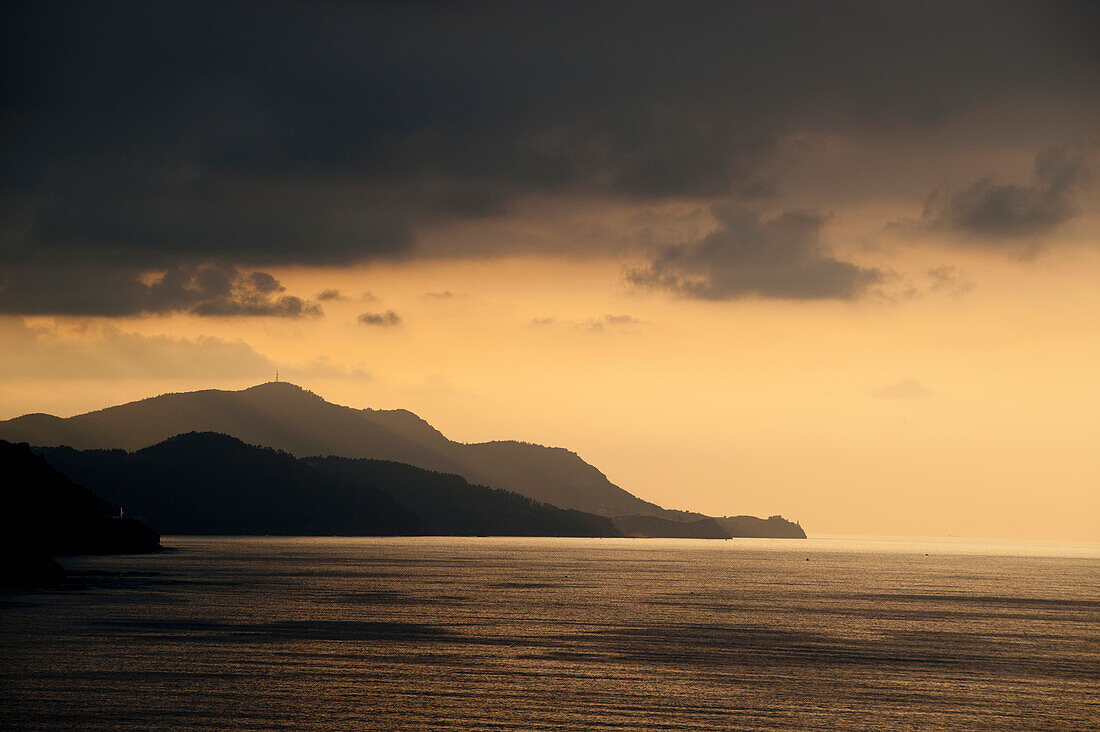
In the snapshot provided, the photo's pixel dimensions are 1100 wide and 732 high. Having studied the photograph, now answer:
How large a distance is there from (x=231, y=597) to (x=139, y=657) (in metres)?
60.0

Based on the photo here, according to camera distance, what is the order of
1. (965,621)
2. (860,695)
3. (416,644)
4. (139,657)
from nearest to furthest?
(860,695) → (139,657) → (416,644) → (965,621)

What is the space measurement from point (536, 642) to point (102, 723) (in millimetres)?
44238

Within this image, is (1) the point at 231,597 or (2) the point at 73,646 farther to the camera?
(1) the point at 231,597

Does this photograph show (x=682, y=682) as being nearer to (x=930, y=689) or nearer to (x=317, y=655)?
(x=930, y=689)

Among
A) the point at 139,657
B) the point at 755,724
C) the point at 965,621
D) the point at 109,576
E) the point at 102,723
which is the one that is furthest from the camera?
the point at 109,576

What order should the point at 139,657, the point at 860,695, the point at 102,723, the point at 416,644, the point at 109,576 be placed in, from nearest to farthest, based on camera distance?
the point at 102,723
the point at 860,695
the point at 139,657
the point at 416,644
the point at 109,576

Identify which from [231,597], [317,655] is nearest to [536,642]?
[317,655]

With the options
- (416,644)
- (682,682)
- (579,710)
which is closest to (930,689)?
(682,682)

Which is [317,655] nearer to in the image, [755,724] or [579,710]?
[579,710]

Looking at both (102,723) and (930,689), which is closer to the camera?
(102,723)

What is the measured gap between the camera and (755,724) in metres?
59.9

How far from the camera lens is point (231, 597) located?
137500mm

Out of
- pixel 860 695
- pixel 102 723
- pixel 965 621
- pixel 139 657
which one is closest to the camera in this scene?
pixel 102 723

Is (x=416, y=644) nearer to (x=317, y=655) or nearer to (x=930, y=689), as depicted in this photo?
(x=317, y=655)
